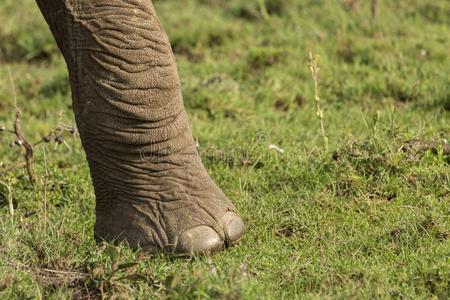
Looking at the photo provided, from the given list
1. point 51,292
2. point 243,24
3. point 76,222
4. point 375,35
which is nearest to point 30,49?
point 243,24

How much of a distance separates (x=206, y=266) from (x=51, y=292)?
522mm

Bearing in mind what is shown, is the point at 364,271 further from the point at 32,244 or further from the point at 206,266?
the point at 32,244

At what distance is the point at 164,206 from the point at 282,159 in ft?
3.32

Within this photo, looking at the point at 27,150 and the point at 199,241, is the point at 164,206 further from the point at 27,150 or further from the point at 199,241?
the point at 27,150

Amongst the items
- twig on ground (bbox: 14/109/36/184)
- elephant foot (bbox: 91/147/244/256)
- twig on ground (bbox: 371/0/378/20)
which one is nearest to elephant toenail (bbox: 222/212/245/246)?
elephant foot (bbox: 91/147/244/256)

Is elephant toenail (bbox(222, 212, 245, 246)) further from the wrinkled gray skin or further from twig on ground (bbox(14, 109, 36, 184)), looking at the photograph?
twig on ground (bbox(14, 109, 36, 184))

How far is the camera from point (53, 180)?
4.20m

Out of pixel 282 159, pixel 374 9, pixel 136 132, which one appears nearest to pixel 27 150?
pixel 136 132

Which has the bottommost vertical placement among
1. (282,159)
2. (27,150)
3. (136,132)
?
(282,159)

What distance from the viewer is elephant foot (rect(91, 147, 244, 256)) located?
344cm

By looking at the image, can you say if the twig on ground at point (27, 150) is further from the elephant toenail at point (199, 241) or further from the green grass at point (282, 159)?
the elephant toenail at point (199, 241)

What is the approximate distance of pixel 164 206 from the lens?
3498mm

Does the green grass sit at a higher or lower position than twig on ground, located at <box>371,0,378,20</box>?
lower

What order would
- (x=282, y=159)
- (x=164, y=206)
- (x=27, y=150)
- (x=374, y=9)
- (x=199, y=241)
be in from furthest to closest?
(x=374, y=9)
(x=282, y=159)
(x=27, y=150)
(x=164, y=206)
(x=199, y=241)
